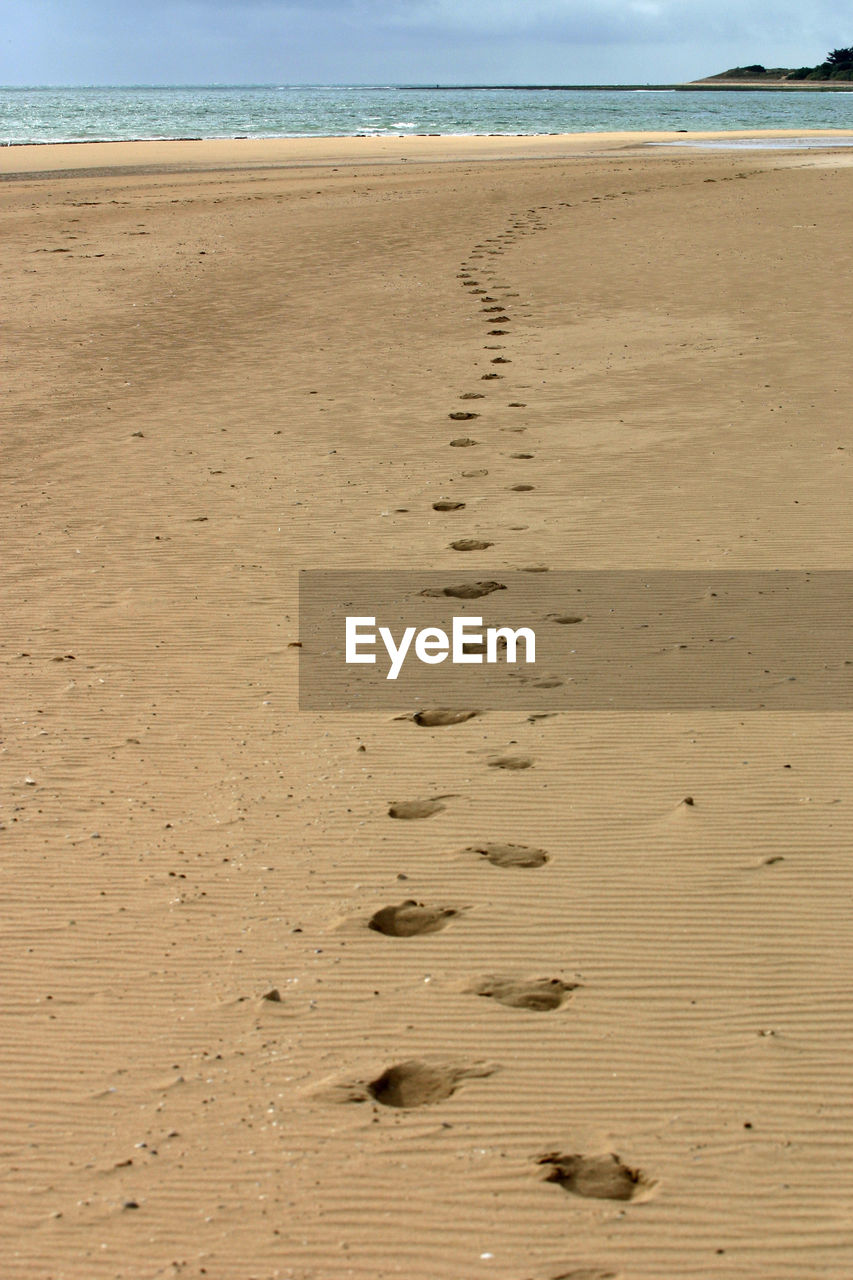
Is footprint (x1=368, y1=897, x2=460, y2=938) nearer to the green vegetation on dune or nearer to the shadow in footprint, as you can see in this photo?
the shadow in footprint

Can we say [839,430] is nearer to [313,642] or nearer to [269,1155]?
[313,642]

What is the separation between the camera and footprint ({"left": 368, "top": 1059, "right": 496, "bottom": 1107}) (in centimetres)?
295

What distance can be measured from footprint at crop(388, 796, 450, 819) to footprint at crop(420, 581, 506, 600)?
1.86 metres

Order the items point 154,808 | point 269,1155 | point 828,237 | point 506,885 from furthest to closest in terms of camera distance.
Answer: point 828,237, point 154,808, point 506,885, point 269,1155

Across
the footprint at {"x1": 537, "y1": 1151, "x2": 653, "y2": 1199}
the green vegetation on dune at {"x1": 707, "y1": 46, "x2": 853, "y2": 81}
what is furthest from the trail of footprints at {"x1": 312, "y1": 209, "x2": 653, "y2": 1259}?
the green vegetation on dune at {"x1": 707, "y1": 46, "x2": 853, "y2": 81}

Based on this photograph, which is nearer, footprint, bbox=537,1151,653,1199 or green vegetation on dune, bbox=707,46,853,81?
footprint, bbox=537,1151,653,1199

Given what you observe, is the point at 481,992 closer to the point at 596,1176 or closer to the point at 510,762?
the point at 596,1176

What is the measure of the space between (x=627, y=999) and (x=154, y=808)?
1858 mm

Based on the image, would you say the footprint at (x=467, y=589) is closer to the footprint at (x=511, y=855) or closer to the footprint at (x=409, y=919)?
the footprint at (x=511, y=855)

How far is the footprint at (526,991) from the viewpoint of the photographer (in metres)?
3.27

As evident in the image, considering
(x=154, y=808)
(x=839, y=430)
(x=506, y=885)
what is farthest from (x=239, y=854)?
(x=839, y=430)

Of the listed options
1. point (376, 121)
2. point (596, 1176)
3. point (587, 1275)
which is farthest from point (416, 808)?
point (376, 121)

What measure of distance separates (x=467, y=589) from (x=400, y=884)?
2501 mm

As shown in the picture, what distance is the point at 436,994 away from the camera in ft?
10.9
